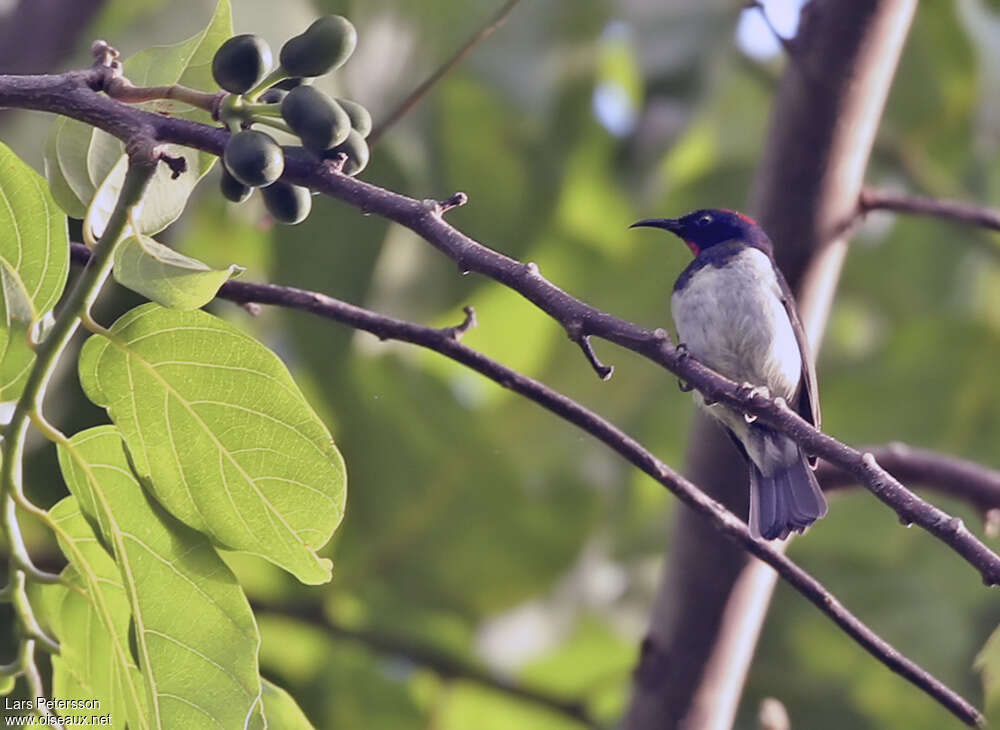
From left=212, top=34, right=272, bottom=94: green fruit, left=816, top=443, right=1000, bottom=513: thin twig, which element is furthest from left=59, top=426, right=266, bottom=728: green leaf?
left=816, top=443, right=1000, bottom=513: thin twig

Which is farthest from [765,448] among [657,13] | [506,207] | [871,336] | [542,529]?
[871,336]

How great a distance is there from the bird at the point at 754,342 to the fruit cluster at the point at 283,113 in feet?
2.96

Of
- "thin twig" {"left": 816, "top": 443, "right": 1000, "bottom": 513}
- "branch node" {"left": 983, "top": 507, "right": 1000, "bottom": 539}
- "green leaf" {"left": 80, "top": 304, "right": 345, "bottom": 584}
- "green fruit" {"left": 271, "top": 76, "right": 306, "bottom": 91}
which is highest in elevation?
"thin twig" {"left": 816, "top": 443, "right": 1000, "bottom": 513}

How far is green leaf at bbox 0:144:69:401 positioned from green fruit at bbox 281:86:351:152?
285mm

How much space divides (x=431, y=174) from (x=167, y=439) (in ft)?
5.87

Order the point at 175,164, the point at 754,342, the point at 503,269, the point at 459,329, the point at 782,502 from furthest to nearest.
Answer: the point at 754,342
the point at 782,502
the point at 459,329
the point at 175,164
the point at 503,269

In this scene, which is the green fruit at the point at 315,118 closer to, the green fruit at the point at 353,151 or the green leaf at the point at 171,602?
the green fruit at the point at 353,151

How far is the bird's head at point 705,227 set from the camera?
2.57 meters

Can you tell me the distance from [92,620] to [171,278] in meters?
0.45

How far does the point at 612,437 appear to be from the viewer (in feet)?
4.44

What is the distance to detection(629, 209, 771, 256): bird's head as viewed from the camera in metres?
2.57

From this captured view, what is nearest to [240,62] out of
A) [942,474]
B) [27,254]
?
[27,254]

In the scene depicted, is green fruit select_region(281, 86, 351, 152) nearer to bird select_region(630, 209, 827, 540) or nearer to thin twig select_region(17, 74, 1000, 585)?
thin twig select_region(17, 74, 1000, 585)

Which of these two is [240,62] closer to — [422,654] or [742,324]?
[742,324]
